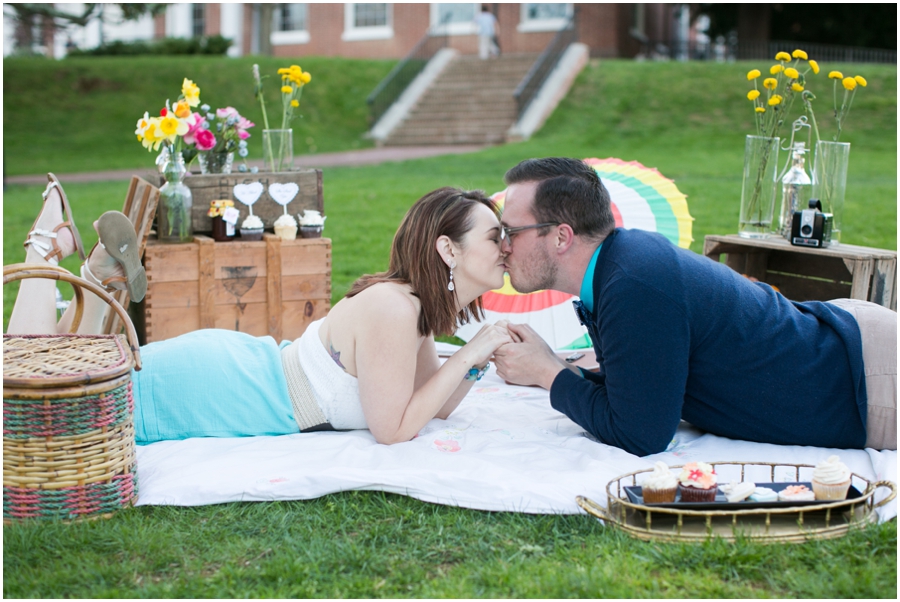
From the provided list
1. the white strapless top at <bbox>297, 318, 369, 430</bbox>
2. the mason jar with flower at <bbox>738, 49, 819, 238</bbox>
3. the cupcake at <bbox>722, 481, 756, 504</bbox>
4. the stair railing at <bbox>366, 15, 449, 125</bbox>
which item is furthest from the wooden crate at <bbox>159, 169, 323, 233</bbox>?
the stair railing at <bbox>366, 15, 449, 125</bbox>

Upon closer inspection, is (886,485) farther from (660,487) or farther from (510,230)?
(510,230)

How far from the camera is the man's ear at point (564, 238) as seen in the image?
3094mm

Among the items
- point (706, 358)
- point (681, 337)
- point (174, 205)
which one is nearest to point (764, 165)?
point (706, 358)

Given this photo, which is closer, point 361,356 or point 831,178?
point 361,356

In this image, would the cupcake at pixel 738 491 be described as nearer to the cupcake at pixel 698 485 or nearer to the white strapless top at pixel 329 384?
the cupcake at pixel 698 485

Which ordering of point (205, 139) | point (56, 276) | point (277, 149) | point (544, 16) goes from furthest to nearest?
point (544, 16), point (277, 149), point (205, 139), point (56, 276)

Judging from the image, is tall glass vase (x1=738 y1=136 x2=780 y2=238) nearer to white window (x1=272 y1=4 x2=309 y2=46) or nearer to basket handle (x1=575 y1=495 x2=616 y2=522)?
basket handle (x1=575 y1=495 x2=616 y2=522)

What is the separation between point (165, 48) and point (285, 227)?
22798mm

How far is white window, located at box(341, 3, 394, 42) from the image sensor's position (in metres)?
25.3

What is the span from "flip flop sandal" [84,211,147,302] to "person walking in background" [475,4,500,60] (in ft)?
60.3

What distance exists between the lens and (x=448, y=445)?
338 centimetres

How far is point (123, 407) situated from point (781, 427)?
2328 millimetres

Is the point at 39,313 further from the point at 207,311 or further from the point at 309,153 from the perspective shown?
the point at 309,153

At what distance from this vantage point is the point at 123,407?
2789 mm
